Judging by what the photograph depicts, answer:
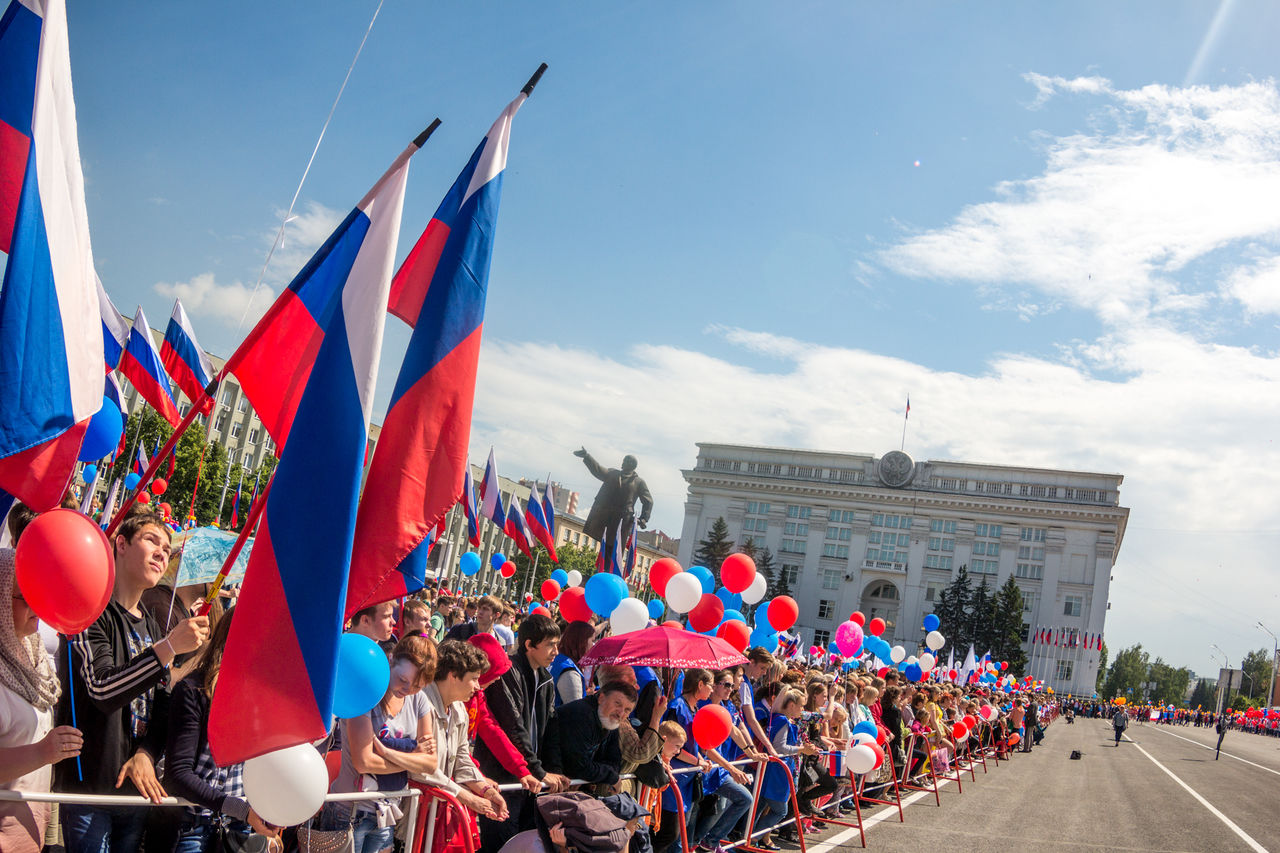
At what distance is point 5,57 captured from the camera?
13.9ft

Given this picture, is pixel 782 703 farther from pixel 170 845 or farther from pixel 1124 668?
pixel 1124 668

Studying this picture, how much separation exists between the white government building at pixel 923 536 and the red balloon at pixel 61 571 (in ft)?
284

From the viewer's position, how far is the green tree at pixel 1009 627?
80750 mm

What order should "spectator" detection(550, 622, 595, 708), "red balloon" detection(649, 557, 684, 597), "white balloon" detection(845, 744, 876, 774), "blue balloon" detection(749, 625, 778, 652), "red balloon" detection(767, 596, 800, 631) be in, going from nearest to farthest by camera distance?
"spectator" detection(550, 622, 595, 708), "white balloon" detection(845, 744, 876, 774), "red balloon" detection(649, 557, 684, 597), "red balloon" detection(767, 596, 800, 631), "blue balloon" detection(749, 625, 778, 652)

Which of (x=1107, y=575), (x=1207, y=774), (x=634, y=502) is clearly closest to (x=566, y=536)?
(x=1107, y=575)

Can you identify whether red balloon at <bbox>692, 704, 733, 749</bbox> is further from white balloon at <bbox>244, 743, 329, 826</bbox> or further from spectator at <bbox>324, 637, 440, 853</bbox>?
white balloon at <bbox>244, 743, 329, 826</bbox>

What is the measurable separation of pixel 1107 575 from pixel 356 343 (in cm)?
9308

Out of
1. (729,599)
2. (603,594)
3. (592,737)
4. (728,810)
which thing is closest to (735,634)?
(603,594)

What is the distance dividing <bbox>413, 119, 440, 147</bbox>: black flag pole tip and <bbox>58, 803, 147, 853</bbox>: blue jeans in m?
2.93

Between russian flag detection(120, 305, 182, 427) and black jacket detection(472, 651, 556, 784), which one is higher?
russian flag detection(120, 305, 182, 427)

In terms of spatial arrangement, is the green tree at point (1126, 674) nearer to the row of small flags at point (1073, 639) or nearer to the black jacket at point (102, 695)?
the row of small flags at point (1073, 639)

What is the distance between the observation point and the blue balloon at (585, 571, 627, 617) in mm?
9547

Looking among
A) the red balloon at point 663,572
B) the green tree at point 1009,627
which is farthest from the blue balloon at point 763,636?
the green tree at point 1009,627

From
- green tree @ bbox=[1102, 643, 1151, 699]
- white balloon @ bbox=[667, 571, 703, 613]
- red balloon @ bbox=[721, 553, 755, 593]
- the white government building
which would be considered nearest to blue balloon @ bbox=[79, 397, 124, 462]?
white balloon @ bbox=[667, 571, 703, 613]
